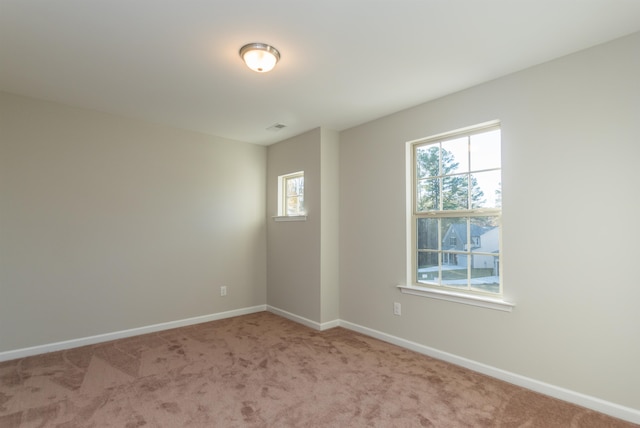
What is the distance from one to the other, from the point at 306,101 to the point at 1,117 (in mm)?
2853

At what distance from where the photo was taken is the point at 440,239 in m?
3.22

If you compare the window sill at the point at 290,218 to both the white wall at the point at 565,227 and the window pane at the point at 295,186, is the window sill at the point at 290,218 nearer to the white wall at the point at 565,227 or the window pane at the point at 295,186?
the window pane at the point at 295,186

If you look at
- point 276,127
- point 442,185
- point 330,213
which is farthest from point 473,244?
point 276,127

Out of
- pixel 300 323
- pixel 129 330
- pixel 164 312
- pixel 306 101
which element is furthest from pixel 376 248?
pixel 129 330

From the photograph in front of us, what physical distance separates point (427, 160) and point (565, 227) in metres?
1.36

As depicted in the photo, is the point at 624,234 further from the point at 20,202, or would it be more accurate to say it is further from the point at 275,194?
the point at 20,202

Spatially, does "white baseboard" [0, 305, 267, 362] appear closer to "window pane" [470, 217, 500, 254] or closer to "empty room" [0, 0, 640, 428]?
"empty room" [0, 0, 640, 428]

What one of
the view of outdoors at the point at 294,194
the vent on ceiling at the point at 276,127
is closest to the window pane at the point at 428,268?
the view of outdoors at the point at 294,194

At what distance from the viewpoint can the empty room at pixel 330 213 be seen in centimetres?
212

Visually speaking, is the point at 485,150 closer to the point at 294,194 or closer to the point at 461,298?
the point at 461,298

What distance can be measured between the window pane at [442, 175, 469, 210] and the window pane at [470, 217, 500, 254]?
0.61 feet

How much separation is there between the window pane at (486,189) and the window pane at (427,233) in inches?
17.9

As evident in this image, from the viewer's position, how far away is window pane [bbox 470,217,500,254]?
2810 millimetres

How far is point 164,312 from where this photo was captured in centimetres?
397
